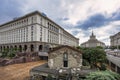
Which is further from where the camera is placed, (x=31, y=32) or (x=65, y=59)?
(x=31, y=32)

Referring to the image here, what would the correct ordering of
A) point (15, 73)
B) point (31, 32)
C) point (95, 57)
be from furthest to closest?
point (31, 32) → point (15, 73) → point (95, 57)

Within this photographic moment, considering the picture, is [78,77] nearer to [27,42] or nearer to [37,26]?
[37,26]

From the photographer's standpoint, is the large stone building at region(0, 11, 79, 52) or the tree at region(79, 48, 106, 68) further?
the large stone building at region(0, 11, 79, 52)

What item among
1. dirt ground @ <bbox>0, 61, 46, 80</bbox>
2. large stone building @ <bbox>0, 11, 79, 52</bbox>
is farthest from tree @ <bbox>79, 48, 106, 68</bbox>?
large stone building @ <bbox>0, 11, 79, 52</bbox>

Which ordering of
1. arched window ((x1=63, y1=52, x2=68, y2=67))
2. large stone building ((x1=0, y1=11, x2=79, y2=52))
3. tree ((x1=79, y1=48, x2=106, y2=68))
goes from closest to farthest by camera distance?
arched window ((x1=63, y1=52, x2=68, y2=67)) < tree ((x1=79, y1=48, x2=106, y2=68)) < large stone building ((x1=0, y1=11, x2=79, y2=52))

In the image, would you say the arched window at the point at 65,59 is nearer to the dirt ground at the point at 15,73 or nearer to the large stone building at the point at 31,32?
the dirt ground at the point at 15,73

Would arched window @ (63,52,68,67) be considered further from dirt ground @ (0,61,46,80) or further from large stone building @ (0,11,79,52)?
large stone building @ (0,11,79,52)

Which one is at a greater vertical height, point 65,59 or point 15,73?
point 65,59

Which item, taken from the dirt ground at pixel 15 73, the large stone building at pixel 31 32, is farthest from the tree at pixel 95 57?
the large stone building at pixel 31 32

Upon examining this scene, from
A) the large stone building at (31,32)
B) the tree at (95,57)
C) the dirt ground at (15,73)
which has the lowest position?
the dirt ground at (15,73)

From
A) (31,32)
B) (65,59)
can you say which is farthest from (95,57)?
(31,32)

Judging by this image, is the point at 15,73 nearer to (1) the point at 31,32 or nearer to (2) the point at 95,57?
(2) the point at 95,57

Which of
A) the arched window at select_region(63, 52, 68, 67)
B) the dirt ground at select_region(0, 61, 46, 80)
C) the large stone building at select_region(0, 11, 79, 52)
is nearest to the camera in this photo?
the arched window at select_region(63, 52, 68, 67)

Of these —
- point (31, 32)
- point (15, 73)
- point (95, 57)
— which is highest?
point (31, 32)
